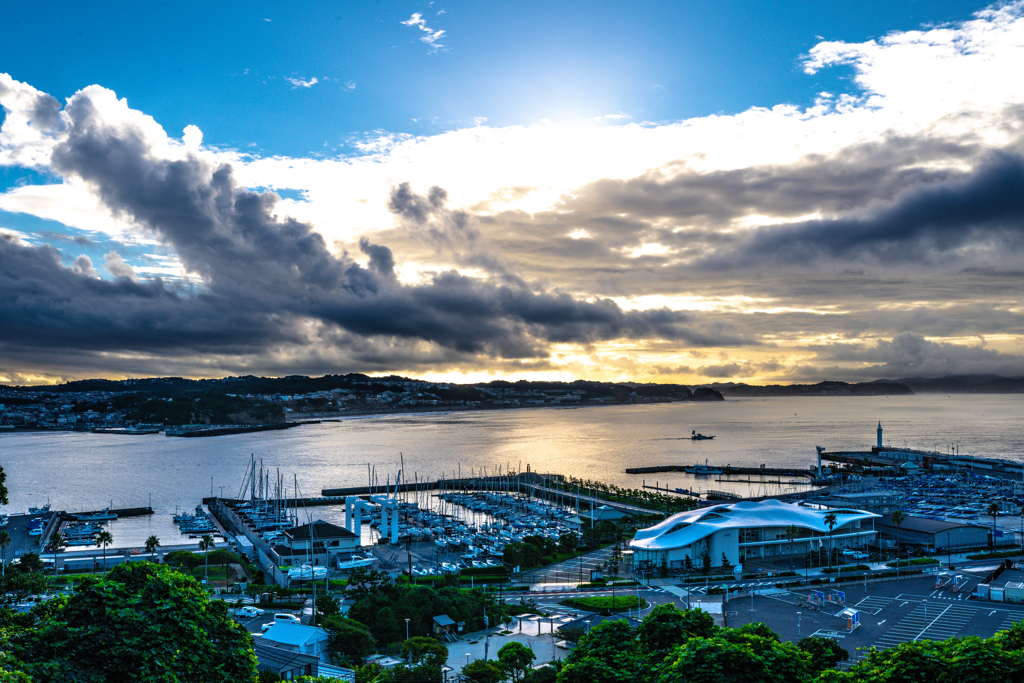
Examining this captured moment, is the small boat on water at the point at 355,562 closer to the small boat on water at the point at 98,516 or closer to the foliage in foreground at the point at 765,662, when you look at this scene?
the foliage in foreground at the point at 765,662

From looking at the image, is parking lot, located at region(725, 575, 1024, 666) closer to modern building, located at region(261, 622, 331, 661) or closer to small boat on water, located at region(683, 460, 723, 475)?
modern building, located at region(261, 622, 331, 661)

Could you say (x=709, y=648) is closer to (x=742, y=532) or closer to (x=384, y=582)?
(x=384, y=582)

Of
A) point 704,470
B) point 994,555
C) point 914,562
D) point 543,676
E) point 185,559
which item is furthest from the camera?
point 704,470

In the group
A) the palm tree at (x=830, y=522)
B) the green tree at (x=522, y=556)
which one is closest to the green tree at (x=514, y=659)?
the green tree at (x=522, y=556)

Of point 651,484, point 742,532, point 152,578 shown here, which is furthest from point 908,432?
point 152,578

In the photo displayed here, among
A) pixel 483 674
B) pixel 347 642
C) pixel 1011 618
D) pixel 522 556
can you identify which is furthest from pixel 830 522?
pixel 347 642

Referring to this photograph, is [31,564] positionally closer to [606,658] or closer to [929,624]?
[606,658]

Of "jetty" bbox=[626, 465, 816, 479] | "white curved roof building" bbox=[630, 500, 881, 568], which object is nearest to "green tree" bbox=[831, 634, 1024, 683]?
"white curved roof building" bbox=[630, 500, 881, 568]
